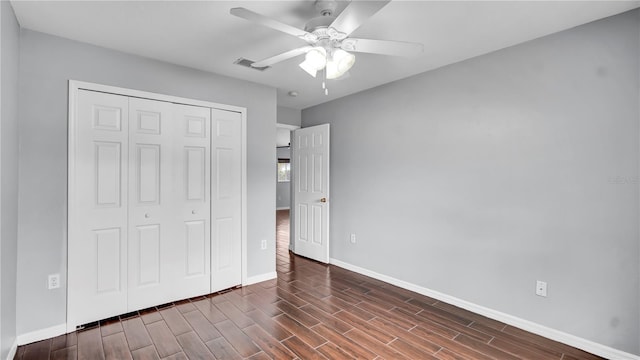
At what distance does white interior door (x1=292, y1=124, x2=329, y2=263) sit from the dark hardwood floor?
Result: 1266 millimetres

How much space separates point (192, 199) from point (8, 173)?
141 cm

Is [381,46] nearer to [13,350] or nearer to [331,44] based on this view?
[331,44]

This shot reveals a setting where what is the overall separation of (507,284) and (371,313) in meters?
1.22

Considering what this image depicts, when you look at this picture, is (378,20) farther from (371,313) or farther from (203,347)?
(203,347)

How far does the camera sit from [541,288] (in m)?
2.51

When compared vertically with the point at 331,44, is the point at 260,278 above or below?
below

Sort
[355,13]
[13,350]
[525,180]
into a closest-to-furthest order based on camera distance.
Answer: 1. [355,13]
2. [13,350]
3. [525,180]

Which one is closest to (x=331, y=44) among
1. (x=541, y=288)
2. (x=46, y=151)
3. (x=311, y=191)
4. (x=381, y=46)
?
(x=381, y=46)

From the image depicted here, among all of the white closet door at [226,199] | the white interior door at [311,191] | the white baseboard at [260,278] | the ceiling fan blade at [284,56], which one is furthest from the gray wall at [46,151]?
the white interior door at [311,191]

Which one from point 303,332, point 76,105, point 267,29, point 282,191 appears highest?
point 267,29

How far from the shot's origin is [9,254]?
2.07 m

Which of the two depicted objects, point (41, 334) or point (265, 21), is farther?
point (41, 334)

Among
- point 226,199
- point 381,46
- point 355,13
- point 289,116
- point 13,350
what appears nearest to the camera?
point 355,13

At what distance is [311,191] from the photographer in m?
4.67
